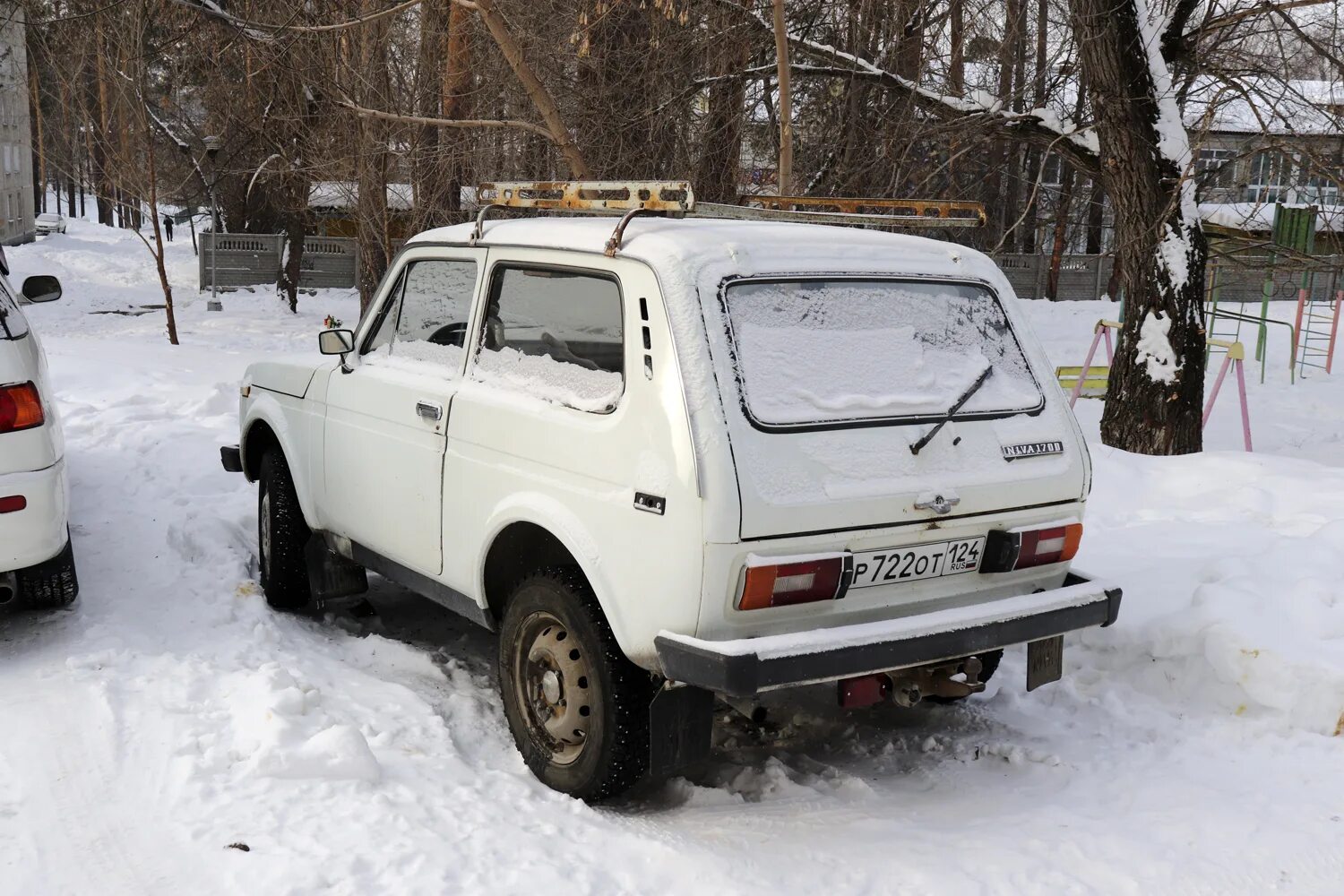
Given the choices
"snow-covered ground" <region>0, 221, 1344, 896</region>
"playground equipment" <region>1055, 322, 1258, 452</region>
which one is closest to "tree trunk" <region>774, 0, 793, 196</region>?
"playground equipment" <region>1055, 322, 1258, 452</region>

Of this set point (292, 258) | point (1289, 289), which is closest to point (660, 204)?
point (292, 258)

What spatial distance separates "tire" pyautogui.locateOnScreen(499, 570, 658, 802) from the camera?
383 cm

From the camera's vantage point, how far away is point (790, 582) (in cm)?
355

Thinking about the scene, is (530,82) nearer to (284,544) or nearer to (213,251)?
(284,544)

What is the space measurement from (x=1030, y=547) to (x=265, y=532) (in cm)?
365

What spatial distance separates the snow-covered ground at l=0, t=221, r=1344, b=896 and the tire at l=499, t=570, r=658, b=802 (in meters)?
0.12

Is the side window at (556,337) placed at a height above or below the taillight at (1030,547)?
above

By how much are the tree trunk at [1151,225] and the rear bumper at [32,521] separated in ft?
24.6

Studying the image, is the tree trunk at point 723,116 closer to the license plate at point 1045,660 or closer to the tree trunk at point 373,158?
the tree trunk at point 373,158

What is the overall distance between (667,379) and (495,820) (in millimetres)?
1444

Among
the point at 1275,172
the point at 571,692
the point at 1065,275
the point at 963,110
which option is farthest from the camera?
the point at 1065,275

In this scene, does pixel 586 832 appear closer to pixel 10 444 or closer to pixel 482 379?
pixel 482 379

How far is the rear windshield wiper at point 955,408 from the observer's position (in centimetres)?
384

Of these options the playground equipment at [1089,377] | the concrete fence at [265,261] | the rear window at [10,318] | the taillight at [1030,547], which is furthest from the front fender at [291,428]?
the concrete fence at [265,261]
